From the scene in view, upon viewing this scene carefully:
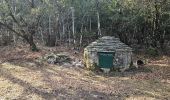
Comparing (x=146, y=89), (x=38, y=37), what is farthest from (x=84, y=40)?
(x=146, y=89)

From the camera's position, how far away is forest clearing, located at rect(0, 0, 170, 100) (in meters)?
15.3

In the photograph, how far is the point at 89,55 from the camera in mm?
20078

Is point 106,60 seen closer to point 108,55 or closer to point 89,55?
point 108,55

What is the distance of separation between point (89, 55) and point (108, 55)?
1.22 m

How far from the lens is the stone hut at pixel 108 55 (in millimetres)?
19547

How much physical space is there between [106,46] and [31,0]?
1097cm

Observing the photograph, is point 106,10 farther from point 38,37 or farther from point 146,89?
point 146,89

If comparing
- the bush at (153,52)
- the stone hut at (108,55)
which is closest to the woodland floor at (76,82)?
the stone hut at (108,55)

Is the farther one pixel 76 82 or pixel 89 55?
pixel 89 55

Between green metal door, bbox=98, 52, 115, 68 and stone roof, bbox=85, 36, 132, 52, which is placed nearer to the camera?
green metal door, bbox=98, 52, 115, 68

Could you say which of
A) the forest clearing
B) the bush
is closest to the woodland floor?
the forest clearing

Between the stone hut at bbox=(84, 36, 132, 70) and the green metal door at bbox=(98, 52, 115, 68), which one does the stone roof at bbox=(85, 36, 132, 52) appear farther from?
the green metal door at bbox=(98, 52, 115, 68)

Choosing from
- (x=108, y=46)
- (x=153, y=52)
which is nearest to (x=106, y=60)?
(x=108, y=46)

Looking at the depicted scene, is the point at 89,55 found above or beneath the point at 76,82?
above
